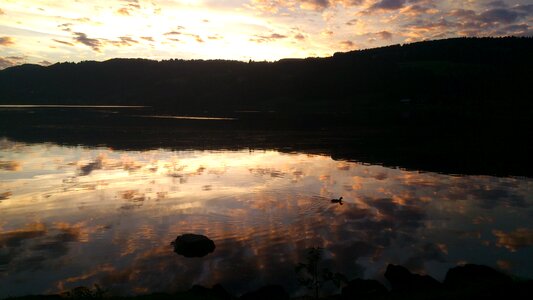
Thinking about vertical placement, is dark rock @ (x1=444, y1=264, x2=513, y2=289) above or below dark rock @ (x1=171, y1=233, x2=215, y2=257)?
above

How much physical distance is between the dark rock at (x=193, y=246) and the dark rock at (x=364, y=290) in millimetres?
8889

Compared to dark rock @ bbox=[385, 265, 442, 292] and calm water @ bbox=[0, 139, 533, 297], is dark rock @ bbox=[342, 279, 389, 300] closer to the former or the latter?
dark rock @ bbox=[385, 265, 442, 292]

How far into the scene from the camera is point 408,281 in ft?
68.6

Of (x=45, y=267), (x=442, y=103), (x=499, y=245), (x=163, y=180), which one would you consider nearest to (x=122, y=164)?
(x=163, y=180)

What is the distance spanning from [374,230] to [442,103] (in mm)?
183648

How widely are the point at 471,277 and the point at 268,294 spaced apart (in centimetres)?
970

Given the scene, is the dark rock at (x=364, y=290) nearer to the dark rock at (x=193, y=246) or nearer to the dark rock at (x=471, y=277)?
the dark rock at (x=471, y=277)

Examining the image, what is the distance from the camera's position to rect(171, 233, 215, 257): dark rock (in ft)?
81.9

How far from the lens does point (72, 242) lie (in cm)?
2700

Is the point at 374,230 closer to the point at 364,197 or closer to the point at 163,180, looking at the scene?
the point at 364,197

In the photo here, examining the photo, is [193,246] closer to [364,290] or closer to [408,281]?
[364,290]

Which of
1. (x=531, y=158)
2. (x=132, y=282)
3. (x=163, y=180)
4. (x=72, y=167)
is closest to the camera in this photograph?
(x=132, y=282)

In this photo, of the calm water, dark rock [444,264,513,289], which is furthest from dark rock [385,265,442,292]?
the calm water

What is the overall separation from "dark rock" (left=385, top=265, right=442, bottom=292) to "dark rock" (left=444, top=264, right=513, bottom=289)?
0.69 metres
